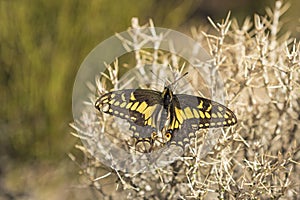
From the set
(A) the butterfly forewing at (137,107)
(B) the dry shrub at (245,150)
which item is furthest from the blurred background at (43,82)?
(A) the butterfly forewing at (137,107)

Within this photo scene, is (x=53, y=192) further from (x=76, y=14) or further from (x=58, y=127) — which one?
(x=76, y=14)

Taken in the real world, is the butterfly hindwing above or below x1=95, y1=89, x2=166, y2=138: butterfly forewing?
below


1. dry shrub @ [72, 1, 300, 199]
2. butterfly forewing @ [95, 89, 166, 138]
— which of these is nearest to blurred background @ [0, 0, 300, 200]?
dry shrub @ [72, 1, 300, 199]

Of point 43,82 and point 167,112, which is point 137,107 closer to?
point 167,112

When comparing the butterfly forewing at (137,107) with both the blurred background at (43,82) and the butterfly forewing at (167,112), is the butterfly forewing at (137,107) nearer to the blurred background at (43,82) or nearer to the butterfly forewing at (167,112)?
the butterfly forewing at (167,112)

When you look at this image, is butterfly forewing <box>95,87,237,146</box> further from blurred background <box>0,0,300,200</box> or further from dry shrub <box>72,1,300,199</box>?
blurred background <box>0,0,300,200</box>
